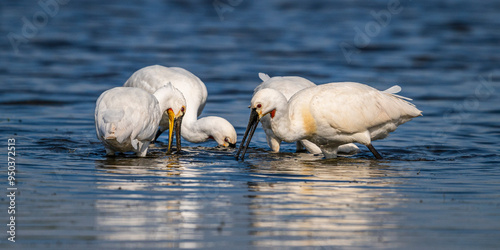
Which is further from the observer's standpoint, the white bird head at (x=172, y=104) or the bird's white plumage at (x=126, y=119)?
the white bird head at (x=172, y=104)

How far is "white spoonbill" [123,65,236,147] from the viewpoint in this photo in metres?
12.3

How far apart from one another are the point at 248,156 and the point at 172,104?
139cm

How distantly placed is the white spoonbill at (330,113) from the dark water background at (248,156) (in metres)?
0.39

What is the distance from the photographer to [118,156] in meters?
10.9

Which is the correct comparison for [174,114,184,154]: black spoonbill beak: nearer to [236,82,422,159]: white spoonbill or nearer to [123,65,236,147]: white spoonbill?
[123,65,236,147]: white spoonbill

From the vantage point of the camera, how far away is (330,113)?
10586mm

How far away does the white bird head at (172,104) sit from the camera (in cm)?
1155

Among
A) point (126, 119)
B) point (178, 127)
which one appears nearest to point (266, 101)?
point (126, 119)

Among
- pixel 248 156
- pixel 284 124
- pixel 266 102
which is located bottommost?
pixel 248 156

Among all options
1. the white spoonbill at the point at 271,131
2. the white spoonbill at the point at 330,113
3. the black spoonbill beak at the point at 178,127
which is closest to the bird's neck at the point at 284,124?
the white spoonbill at the point at 330,113

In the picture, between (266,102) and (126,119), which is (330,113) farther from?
(126,119)

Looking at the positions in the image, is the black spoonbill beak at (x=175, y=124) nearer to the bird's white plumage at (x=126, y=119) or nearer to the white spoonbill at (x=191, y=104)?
the white spoonbill at (x=191, y=104)

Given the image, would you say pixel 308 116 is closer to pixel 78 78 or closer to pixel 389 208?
pixel 389 208

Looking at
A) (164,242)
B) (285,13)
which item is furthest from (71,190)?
(285,13)
